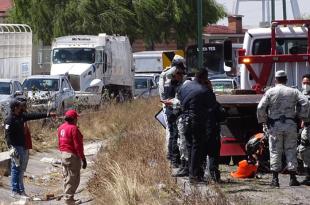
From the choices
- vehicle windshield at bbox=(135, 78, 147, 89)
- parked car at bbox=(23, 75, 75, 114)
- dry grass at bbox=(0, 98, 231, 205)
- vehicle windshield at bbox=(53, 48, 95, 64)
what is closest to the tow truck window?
dry grass at bbox=(0, 98, 231, 205)

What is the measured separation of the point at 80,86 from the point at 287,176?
21273 millimetres

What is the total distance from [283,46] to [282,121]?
546 cm

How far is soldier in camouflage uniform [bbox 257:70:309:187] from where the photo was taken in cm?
1270

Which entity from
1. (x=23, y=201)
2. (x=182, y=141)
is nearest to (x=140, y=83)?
(x=23, y=201)

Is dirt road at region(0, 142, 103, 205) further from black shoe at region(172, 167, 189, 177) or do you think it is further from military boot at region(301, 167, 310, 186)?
military boot at region(301, 167, 310, 186)

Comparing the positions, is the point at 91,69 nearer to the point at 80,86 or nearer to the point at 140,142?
the point at 80,86

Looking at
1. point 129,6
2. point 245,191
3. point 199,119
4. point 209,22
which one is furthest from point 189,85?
point 209,22

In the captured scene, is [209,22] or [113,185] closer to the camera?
[113,185]

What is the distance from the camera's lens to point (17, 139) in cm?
1430

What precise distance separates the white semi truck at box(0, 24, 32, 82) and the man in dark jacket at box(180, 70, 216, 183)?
900 inches

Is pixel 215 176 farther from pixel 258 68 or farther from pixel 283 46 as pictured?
pixel 283 46

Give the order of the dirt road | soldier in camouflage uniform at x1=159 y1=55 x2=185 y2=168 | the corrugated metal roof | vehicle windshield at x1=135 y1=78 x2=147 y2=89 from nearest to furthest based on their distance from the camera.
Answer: soldier in camouflage uniform at x1=159 y1=55 x2=185 y2=168 → the dirt road → vehicle windshield at x1=135 y1=78 x2=147 y2=89 → the corrugated metal roof

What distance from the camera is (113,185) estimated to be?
12.0m

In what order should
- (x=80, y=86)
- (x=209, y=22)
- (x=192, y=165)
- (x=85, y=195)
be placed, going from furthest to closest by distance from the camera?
(x=209, y=22) → (x=80, y=86) → (x=85, y=195) → (x=192, y=165)
